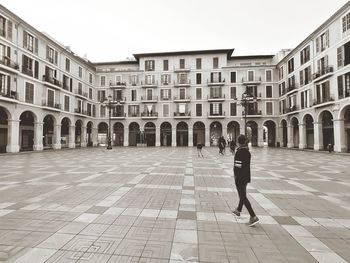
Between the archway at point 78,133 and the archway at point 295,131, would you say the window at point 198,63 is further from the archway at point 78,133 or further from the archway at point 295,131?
the archway at point 78,133

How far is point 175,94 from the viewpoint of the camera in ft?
131

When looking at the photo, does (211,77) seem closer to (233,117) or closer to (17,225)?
(233,117)

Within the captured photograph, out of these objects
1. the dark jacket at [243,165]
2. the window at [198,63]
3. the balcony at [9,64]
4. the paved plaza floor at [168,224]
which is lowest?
the paved plaza floor at [168,224]

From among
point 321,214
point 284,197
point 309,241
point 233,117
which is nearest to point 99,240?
Answer: point 309,241

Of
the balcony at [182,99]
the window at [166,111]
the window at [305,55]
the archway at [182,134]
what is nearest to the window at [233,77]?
the balcony at [182,99]

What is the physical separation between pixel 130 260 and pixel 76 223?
5.90ft

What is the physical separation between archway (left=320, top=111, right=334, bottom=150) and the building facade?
0.12 m

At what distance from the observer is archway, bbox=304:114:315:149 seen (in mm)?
28281

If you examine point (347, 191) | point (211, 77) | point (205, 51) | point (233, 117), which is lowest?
point (347, 191)

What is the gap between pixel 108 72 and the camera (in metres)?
41.4

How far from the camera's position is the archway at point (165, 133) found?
40.9 m

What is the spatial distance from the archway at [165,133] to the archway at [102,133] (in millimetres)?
10997

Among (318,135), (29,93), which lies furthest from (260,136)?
(29,93)

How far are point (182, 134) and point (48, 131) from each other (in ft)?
72.2
